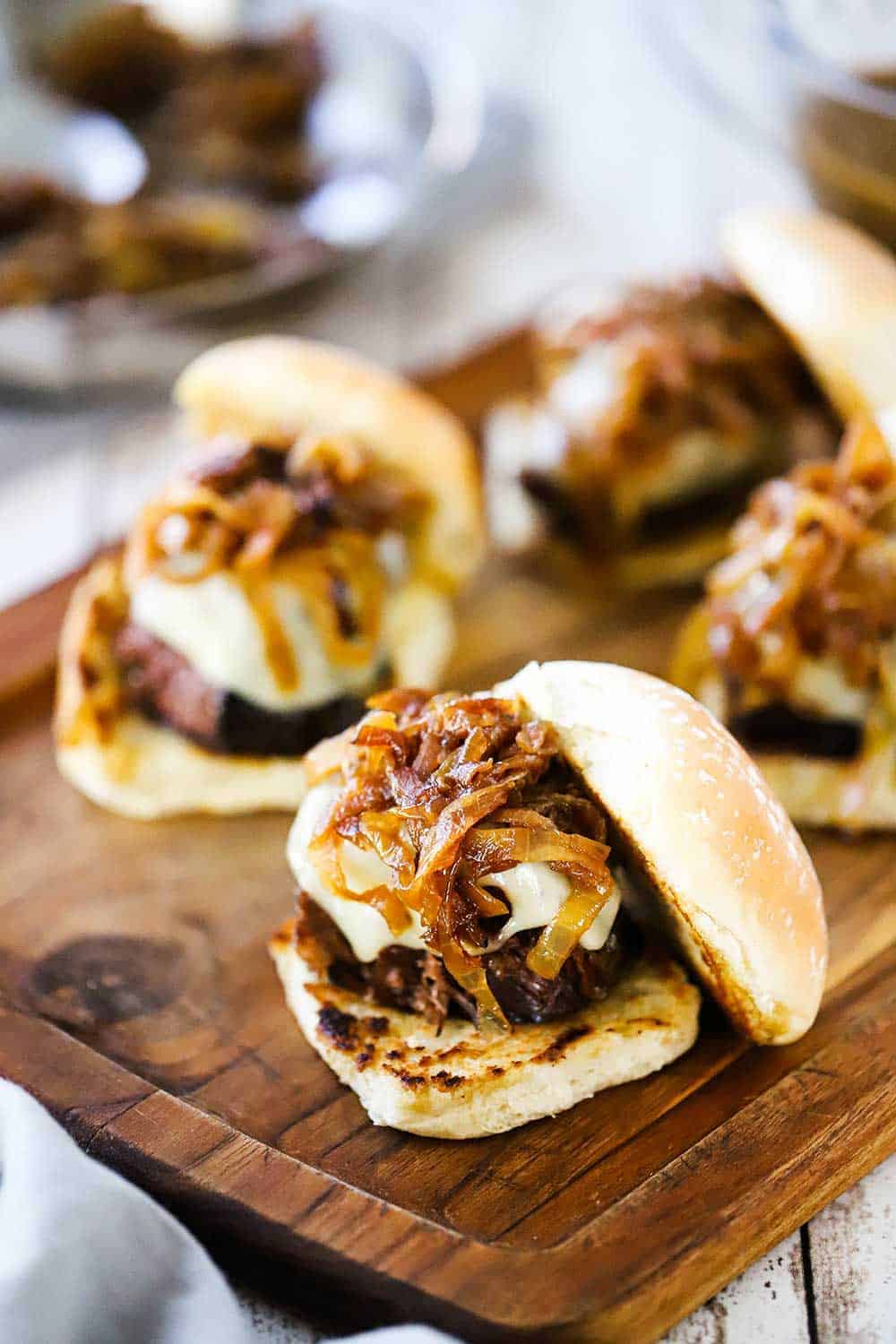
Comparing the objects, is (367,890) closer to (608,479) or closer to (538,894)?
(538,894)

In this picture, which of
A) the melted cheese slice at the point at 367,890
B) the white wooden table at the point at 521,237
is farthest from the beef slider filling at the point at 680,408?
the melted cheese slice at the point at 367,890

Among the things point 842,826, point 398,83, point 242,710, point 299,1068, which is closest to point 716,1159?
point 299,1068

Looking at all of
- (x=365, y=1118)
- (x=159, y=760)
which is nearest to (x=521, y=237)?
(x=159, y=760)

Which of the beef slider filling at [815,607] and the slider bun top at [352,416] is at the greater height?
the slider bun top at [352,416]

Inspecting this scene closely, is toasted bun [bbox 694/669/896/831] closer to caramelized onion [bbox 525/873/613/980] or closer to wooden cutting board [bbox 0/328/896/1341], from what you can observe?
wooden cutting board [bbox 0/328/896/1341]

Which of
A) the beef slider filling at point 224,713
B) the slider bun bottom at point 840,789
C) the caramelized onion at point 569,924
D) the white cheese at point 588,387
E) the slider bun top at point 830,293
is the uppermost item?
the slider bun top at point 830,293

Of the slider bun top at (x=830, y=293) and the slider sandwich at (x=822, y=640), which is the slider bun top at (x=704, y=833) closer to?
the slider sandwich at (x=822, y=640)

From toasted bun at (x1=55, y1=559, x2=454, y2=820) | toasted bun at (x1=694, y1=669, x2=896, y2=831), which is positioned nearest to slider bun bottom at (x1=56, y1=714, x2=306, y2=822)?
toasted bun at (x1=55, y1=559, x2=454, y2=820)

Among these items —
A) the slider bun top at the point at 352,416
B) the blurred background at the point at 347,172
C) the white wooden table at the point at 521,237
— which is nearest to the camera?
the slider bun top at the point at 352,416
